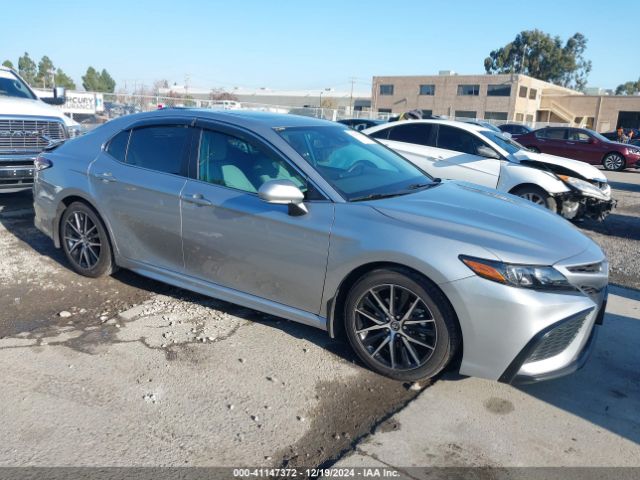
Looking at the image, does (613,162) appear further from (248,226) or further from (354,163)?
(248,226)

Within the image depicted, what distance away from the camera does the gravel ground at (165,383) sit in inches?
110

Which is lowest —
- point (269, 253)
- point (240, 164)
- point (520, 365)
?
point (520, 365)

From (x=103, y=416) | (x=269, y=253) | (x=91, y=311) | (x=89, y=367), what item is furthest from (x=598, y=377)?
(x=91, y=311)

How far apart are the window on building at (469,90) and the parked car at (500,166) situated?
188 ft

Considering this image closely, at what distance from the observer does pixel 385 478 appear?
8.54ft

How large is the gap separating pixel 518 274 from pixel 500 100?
62993 mm

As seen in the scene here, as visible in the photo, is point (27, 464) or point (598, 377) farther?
point (598, 377)

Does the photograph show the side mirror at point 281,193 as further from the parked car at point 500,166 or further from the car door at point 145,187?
the parked car at point 500,166

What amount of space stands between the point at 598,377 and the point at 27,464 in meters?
3.52

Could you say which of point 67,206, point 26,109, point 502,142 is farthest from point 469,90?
point 67,206

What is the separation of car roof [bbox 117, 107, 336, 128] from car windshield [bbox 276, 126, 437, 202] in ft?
0.38

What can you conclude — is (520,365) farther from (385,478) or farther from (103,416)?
(103,416)

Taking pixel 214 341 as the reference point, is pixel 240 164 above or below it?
above

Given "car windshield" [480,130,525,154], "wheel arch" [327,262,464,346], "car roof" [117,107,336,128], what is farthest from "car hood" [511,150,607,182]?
"wheel arch" [327,262,464,346]
